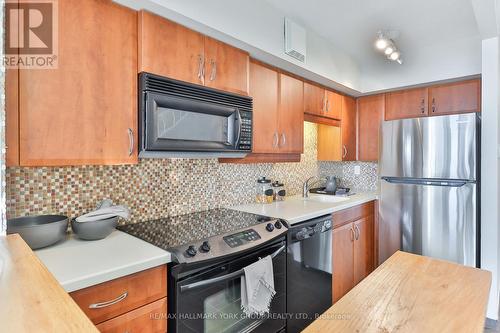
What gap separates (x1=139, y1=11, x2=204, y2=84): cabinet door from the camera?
4.75ft

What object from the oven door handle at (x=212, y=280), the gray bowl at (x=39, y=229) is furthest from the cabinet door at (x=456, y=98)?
the gray bowl at (x=39, y=229)

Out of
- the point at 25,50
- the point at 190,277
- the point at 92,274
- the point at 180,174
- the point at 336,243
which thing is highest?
the point at 25,50

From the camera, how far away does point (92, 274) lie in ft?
3.34

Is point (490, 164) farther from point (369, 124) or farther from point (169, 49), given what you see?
point (169, 49)

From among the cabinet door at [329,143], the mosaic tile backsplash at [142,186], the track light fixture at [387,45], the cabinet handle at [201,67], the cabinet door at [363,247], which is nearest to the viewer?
the mosaic tile backsplash at [142,186]

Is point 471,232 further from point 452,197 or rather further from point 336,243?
point 336,243

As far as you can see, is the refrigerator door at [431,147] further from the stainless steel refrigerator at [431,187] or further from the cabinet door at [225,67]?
the cabinet door at [225,67]

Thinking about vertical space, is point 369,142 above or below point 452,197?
above

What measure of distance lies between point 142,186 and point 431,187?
2.45 meters

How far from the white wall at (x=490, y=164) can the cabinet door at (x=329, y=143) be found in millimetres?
1240

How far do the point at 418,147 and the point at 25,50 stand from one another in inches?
114

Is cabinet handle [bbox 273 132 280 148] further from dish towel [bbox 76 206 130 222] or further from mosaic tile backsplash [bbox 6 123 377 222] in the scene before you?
dish towel [bbox 76 206 130 222]

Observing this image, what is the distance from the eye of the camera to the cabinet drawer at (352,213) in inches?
94.1

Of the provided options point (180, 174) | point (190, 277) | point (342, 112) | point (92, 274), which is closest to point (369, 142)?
point (342, 112)
